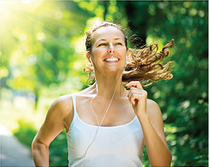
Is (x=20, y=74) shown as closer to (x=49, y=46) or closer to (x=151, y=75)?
(x=49, y=46)

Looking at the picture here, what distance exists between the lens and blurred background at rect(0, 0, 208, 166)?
12.0ft

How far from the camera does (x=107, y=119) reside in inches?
95.7

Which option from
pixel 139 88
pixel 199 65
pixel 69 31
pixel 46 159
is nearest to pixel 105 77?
pixel 139 88

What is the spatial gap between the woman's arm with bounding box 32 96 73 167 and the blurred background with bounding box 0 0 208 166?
0.80 m

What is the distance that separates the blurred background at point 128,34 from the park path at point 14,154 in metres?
0.46

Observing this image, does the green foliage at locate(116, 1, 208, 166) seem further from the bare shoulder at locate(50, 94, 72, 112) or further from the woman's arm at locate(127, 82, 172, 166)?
the bare shoulder at locate(50, 94, 72, 112)

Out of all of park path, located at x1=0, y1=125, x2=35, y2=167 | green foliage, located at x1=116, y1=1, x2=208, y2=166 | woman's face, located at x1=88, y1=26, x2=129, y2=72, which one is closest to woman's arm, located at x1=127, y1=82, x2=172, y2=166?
woman's face, located at x1=88, y1=26, x2=129, y2=72

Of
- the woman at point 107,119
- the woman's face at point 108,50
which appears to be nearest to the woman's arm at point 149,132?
the woman at point 107,119

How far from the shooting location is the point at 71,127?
2.39 metres

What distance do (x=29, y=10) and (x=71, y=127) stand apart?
6.79m

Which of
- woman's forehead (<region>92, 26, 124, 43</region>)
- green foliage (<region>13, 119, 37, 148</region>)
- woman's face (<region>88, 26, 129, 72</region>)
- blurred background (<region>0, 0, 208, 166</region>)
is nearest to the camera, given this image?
woman's face (<region>88, 26, 129, 72</region>)

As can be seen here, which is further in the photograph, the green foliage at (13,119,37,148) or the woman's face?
the green foliage at (13,119,37,148)

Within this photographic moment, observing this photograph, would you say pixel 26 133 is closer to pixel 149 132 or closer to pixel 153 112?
pixel 153 112

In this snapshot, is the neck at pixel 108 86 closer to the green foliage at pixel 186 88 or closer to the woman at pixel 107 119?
the woman at pixel 107 119
